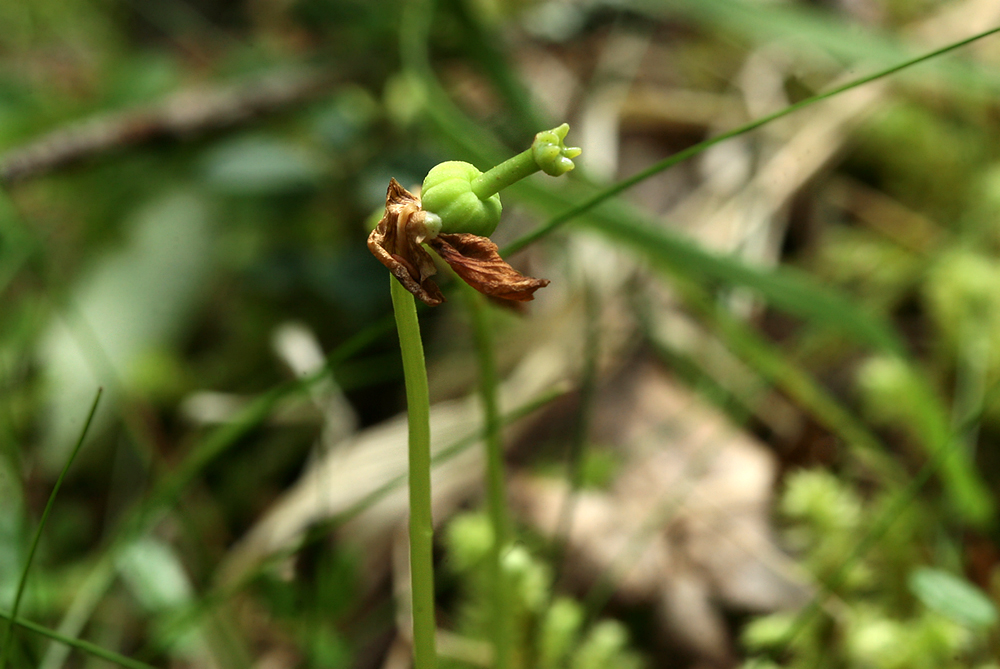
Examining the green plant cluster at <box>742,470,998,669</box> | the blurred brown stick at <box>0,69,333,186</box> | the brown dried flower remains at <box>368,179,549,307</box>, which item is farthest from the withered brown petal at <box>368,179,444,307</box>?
the blurred brown stick at <box>0,69,333,186</box>

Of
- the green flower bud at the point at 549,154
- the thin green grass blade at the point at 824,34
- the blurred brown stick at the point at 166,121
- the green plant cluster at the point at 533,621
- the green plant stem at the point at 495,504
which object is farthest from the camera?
the thin green grass blade at the point at 824,34

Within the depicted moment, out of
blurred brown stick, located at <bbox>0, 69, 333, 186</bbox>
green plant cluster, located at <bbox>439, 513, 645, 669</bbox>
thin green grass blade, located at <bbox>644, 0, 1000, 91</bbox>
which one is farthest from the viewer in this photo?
thin green grass blade, located at <bbox>644, 0, 1000, 91</bbox>

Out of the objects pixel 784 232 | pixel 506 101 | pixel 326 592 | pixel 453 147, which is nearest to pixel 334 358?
pixel 326 592

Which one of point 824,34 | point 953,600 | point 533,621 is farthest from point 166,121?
point 953,600

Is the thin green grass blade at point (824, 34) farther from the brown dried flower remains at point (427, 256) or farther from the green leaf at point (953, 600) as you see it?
the brown dried flower remains at point (427, 256)

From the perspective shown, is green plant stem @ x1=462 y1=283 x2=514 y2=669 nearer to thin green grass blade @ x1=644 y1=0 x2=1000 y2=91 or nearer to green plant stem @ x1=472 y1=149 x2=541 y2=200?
green plant stem @ x1=472 y1=149 x2=541 y2=200

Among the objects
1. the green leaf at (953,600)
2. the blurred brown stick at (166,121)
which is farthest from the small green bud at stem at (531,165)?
the blurred brown stick at (166,121)
